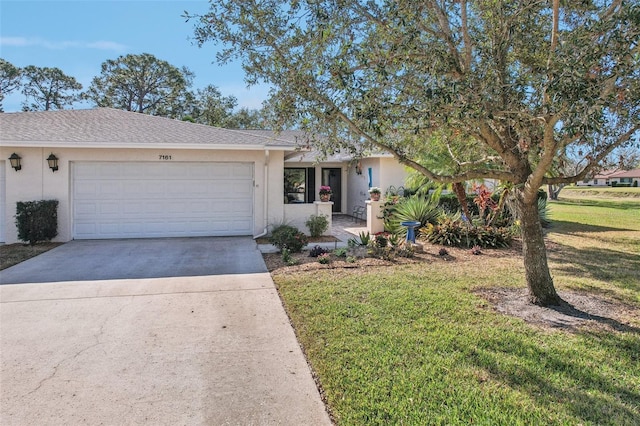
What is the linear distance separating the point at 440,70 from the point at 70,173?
1061 centimetres

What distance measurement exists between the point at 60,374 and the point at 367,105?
408 cm

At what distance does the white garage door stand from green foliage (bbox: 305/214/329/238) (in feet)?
5.96

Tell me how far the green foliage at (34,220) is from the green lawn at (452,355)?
284 inches

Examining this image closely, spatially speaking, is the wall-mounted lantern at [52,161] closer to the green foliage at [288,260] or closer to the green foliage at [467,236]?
the green foliage at [288,260]

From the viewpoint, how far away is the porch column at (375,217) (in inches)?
512

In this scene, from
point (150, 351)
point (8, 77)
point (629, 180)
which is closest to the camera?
point (150, 351)

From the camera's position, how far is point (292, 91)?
17.7ft

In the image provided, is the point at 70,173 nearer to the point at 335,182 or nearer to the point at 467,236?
the point at 467,236

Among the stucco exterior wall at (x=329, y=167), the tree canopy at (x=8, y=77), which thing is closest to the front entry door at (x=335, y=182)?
the stucco exterior wall at (x=329, y=167)

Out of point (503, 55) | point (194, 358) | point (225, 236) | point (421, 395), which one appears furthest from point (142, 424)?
point (225, 236)

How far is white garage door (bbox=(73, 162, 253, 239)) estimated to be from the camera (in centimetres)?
1139

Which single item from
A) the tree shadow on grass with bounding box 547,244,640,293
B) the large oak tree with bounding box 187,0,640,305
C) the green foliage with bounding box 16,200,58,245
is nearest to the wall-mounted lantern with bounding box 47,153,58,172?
the green foliage with bounding box 16,200,58,245

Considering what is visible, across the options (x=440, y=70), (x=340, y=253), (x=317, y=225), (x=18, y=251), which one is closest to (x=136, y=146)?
(x=18, y=251)

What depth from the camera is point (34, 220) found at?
10281 millimetres
